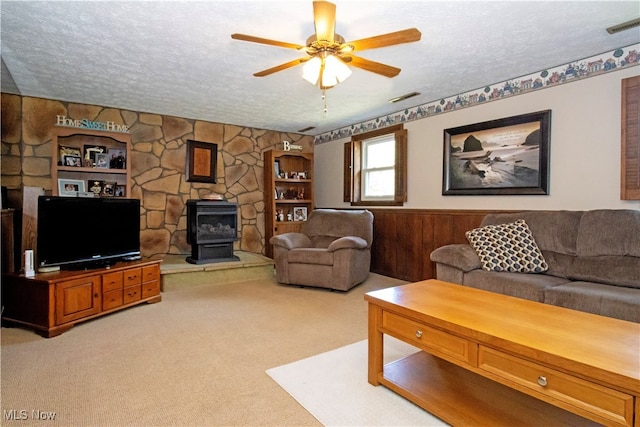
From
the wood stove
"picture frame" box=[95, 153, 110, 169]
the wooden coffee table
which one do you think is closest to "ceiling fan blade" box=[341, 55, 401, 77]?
the wooden coffee table

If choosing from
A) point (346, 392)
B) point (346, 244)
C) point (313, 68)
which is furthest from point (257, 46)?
point (346, 392)

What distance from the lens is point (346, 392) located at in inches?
74.8

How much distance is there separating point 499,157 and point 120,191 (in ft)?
15.2

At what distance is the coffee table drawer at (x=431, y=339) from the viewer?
5.04ft

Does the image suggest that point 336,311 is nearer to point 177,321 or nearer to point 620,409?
point 177,321

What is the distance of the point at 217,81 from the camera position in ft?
11.4

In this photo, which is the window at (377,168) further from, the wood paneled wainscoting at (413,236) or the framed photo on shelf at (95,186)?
the framed photo on shelf at (95,186)

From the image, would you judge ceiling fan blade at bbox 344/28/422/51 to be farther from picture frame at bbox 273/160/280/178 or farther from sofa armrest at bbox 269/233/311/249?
picture frame at bbox 273/160/280/178

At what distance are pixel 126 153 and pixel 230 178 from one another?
1.57 meters

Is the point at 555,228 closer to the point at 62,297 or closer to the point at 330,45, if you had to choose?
the point at 330,45

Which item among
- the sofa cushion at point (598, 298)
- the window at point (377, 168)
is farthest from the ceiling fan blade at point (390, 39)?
the window at point (377, 168)

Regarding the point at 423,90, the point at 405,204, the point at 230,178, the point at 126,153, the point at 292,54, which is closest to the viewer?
the point at 292,54

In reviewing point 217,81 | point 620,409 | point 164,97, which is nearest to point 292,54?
point 217,81

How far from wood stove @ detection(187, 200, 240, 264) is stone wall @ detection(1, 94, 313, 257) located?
445mm
